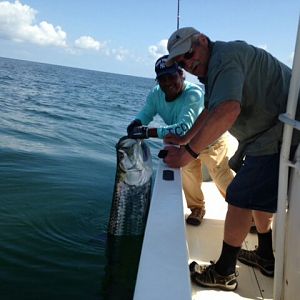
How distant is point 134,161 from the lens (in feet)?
11.5

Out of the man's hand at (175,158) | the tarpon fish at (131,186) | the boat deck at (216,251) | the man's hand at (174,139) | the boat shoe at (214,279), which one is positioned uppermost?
the man's hand at (174,139)

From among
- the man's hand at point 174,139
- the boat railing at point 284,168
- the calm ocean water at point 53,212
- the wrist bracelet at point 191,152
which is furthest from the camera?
the calm ocean water at point 53,212

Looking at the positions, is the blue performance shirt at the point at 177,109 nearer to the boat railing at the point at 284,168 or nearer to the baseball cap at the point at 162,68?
the baseball cap at the point at 162,68

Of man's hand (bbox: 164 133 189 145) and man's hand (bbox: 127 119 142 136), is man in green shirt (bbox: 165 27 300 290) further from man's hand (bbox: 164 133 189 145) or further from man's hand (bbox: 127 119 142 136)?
man's hand (bbox: 127 119 142 136)

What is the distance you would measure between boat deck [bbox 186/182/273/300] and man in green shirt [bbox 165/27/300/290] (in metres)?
0.08

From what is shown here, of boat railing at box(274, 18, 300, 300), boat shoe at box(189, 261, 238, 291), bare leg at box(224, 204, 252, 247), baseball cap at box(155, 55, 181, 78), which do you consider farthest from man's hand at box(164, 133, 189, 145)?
boat railing at box(274, 18, 300, 300)

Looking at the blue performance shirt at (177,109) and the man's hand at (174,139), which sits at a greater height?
the blue performance shirt at (177,109)

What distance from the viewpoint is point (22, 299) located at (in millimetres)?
3424

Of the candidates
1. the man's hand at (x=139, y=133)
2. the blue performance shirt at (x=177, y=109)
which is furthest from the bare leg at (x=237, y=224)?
the blue performance shirt at (x=177, y=109)

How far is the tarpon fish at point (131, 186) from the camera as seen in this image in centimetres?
350

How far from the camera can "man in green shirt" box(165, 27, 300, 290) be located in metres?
2.28

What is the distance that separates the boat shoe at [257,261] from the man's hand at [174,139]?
3.34 feet

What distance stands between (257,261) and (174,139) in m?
1.21

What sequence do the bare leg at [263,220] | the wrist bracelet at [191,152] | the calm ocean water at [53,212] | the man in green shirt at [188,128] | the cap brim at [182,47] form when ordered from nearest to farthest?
the cap brim at [182,47] → the wrist bracelet at [191,152] → the bare leg at [263,220] → the calm ocean water at [53,212] → the man in green shirt at [188,128]
